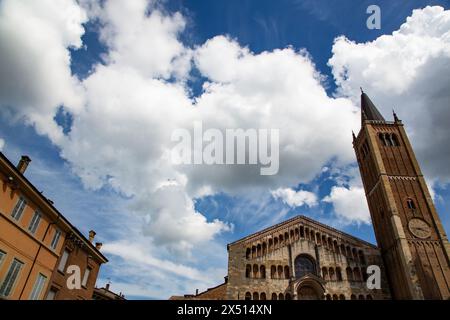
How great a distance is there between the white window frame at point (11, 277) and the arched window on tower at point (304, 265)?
2371cm

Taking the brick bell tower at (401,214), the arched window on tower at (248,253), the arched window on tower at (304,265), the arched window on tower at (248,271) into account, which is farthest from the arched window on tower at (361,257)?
the arched window on tower at (248,271)

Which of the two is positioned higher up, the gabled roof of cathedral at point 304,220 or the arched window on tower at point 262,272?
the gabled roof of cathedral at point 304,220

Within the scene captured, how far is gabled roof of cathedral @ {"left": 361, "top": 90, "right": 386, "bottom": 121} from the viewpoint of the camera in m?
42.0

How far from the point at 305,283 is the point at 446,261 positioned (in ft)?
45.2

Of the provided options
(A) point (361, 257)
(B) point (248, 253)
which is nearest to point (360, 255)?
(A) point (361, 257)

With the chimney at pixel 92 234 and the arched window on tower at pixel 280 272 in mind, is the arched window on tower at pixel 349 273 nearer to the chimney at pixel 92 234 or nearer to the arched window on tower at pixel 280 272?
the arched window on tower at pixel 280 272

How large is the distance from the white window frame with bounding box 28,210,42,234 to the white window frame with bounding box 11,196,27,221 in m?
1.17

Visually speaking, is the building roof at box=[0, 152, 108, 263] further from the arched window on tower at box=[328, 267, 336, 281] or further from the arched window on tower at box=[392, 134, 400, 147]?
the arched window on tower at box=[392, 134, 400, 147]

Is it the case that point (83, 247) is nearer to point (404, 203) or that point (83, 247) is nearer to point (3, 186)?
point (3, 186)

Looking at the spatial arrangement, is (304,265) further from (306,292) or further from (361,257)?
(361,257)

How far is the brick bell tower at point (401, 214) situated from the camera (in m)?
27.7

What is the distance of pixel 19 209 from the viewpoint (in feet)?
58.8

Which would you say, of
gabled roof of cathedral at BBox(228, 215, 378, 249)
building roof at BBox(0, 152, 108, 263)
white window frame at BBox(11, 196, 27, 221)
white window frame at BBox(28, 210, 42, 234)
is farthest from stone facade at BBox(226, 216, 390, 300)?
white window frame at BBox(11, 196, 27, 221)
